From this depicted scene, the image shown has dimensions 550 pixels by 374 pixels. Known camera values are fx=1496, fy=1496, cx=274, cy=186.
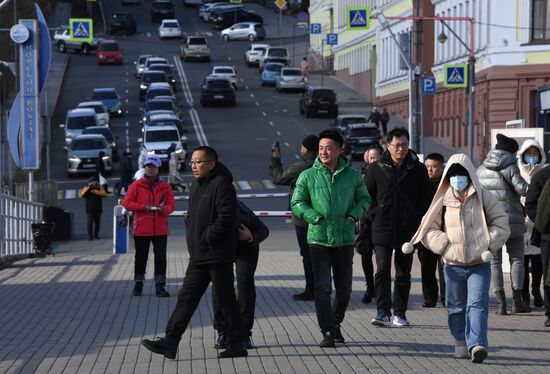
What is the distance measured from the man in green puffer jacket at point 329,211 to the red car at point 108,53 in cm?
8450

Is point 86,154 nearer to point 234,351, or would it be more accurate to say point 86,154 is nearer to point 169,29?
point 234,351

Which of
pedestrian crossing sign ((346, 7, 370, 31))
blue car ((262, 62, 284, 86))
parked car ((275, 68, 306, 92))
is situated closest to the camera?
pedestrian crossing sign ((346, 7, 370, 31))

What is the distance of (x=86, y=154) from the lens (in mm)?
55656

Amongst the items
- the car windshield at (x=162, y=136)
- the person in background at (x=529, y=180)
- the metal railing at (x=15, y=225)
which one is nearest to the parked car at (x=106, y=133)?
the car windshield at (x=162, y=136)

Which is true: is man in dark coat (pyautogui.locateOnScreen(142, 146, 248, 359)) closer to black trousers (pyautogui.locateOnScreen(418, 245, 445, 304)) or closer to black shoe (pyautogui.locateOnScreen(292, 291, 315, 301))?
black trousers (pyautogui.locateOnScreen(418, 245, 445, 304))

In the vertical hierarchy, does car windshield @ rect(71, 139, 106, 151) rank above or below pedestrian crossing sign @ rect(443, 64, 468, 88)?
below

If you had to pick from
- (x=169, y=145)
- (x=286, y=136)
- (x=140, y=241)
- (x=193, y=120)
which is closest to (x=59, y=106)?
(x=193, y=120)

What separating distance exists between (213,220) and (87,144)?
44362 mm

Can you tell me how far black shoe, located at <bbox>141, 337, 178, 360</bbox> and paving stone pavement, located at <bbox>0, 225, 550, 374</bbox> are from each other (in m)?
0.10

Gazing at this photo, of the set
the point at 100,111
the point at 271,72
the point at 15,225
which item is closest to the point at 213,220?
the point at 15,225

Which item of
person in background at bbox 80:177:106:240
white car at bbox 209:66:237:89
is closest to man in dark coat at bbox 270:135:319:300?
person in background at bbox 80:177:106:240

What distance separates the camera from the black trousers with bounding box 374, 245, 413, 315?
13.8m

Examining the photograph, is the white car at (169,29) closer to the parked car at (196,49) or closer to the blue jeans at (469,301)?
the parked car at (196,49)

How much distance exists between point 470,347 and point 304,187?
208 centimetres
